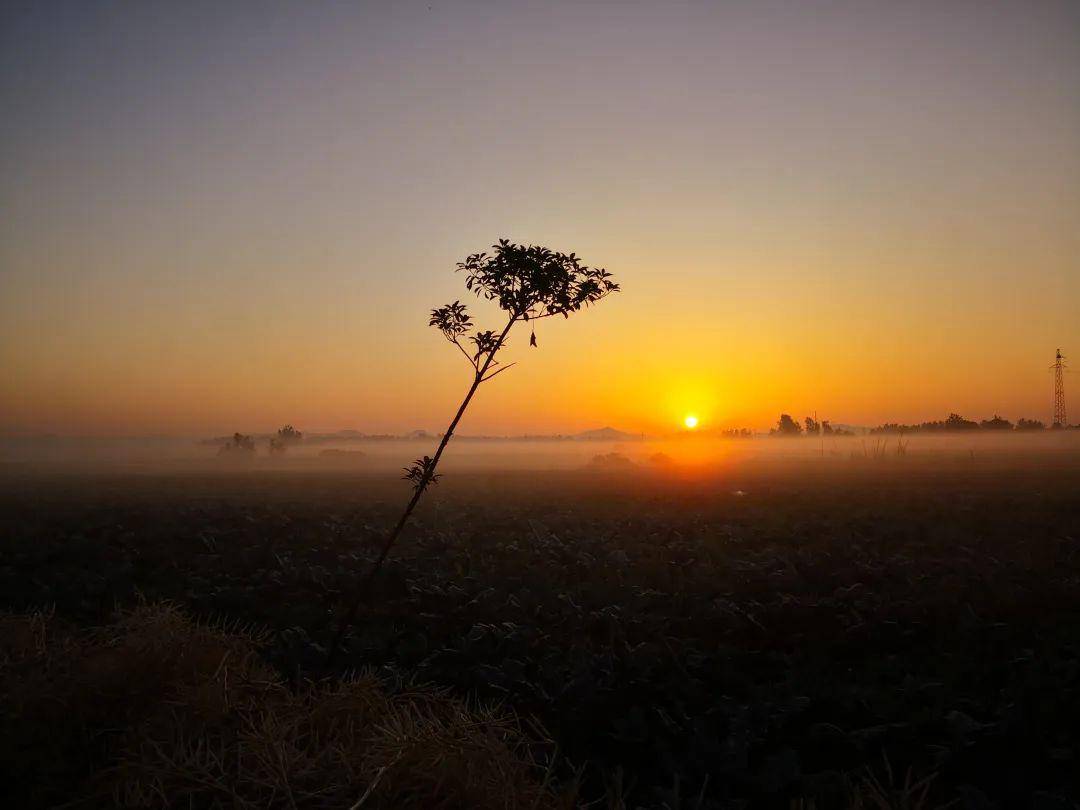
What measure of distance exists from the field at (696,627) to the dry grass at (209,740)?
0.87 ft

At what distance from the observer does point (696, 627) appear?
12.1 meters

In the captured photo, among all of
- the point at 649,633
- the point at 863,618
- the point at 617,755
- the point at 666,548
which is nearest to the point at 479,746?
the point at 617,755

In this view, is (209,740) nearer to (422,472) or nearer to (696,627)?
(422,472)

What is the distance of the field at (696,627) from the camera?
735 cm

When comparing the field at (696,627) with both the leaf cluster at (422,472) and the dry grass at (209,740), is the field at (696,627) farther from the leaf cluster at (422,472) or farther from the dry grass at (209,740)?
the leaf cluster at (422,472)

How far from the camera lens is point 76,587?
52.3ft

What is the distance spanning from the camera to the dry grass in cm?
329

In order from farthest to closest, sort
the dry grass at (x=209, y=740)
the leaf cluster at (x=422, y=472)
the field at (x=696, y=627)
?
the leaf cluster at (x=422, y=472), the field at (x=696, y=627), the dry grass at (x=209, y=740)

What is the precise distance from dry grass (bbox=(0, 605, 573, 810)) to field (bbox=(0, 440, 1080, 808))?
266mm

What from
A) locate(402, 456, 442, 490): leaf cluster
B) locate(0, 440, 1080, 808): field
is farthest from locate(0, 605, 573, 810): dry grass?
locate(402, 456, 442, 490): leaf cluster

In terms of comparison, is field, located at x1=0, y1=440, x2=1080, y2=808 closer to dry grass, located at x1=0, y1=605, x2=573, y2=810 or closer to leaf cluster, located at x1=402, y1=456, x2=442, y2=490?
dry grass, located at x1=0, y1=605, x2=573, y2=810

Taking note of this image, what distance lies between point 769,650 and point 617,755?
4470 millimetres

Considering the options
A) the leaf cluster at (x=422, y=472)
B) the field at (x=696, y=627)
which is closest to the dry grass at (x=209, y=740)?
the field at (x=696, y=627)

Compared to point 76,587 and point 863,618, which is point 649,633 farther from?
point 76,587
